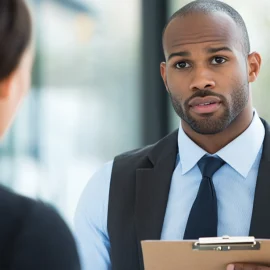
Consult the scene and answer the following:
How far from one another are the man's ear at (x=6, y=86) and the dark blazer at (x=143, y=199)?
1186mm

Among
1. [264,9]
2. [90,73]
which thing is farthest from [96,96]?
[264,9]

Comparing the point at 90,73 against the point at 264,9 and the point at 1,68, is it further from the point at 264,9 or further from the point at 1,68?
the point at 1,68

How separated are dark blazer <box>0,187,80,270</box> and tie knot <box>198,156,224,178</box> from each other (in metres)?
1.16

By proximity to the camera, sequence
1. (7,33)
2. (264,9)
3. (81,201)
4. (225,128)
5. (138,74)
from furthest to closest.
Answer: (138,74)
(264,9)
(81,201)
(225,128)
(7,33)

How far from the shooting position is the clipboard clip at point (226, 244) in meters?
1.61

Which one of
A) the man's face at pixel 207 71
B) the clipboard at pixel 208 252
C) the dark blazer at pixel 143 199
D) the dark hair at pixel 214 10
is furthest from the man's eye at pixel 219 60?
the clipboard at pixel 208 252

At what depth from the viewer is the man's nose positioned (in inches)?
79.4

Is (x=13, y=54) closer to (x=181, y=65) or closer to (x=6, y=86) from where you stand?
(x=6, y=86)

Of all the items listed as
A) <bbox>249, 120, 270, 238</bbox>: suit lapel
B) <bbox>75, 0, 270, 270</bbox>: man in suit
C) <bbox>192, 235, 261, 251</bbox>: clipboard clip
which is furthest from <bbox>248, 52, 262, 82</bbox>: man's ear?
<bbox>192, 235, 261, 251</bbox>: clipboard clip

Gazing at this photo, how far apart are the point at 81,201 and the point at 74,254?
127 centimetres

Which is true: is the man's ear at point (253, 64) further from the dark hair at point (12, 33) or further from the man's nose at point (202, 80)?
the dark hair at point (12, 33)

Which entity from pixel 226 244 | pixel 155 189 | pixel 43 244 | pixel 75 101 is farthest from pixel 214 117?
pixel 75 101

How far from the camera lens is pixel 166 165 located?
2.11 metres

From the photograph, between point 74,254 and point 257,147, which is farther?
point 257,147
